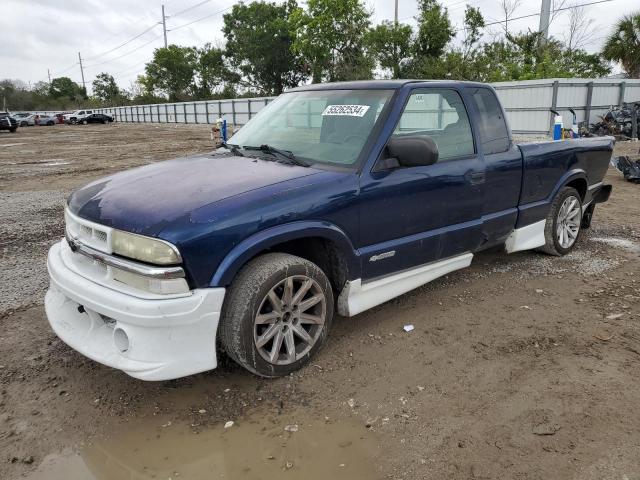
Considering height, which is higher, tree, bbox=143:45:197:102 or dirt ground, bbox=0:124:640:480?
tree, bbox=143:45:197:102

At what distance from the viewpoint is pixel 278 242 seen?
290 centimetres

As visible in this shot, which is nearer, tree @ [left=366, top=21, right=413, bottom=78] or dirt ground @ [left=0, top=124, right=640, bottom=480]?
dirt ground @ [left=0, top=124, right=640, bottom=480]

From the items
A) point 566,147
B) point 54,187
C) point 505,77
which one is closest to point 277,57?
point 505,77

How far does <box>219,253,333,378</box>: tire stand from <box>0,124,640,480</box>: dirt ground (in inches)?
6.7

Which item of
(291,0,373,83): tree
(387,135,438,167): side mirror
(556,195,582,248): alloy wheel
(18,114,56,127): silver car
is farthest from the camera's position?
(18,114,56,127): silver car

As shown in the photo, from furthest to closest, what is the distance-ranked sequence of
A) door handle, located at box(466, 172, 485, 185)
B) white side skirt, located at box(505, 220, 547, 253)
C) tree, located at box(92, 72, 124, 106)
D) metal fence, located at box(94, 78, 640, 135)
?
1. tree, located at box(92, 72, 124, 106)
2. metal fence, located at box(94, 78, 640, 135)
3. white side skirt, located at box(505, 220, 547, 253)
4. door handle, located at box(466, 172, 485, 185)

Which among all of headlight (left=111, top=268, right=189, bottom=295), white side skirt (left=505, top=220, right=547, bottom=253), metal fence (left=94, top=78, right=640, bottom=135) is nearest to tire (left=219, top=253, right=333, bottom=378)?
headlight (left=111, top=268, right=189, bottom=295)

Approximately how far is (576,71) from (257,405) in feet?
102

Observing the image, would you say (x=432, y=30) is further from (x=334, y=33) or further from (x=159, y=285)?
(x=159, y=285)

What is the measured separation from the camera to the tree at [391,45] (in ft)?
109

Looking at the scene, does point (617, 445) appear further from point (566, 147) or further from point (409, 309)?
point (566, 147)

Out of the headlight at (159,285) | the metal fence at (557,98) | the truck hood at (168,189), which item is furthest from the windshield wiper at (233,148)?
the metal fence at (557,98)

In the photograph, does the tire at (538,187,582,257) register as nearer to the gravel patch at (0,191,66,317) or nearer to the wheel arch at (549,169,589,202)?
the wheel arch at (549,169,589,202)

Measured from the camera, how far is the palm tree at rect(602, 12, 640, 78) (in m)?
25.2
